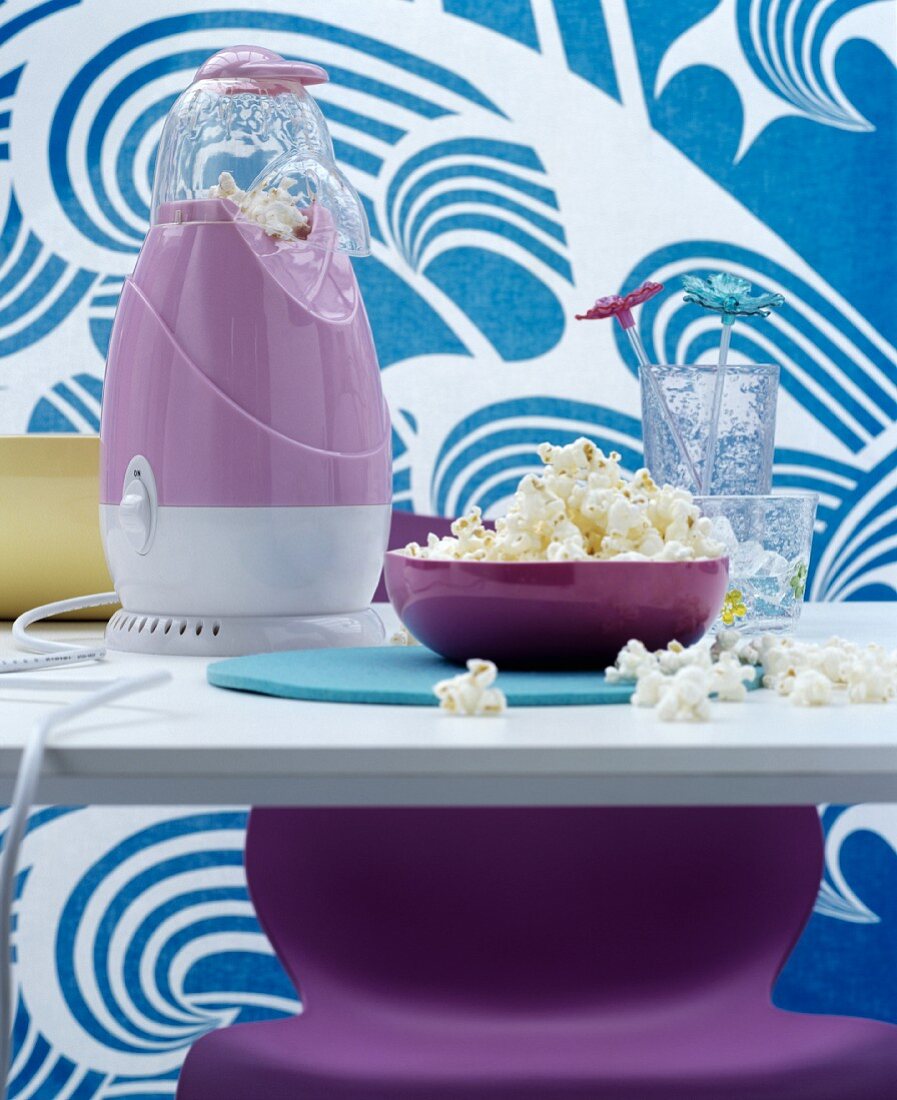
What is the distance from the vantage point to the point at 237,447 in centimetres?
80

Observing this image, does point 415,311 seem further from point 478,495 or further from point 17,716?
point 17,716

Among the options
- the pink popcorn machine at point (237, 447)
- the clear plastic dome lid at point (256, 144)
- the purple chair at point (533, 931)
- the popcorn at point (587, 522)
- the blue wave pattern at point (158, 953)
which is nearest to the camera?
the popcorn at point (587, 522)

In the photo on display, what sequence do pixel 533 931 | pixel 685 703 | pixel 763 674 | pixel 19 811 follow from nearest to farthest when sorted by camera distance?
pixel 19 811 < pixel 685 703 < pixel 763 674 < pixel 533 931

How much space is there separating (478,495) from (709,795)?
6.70 feet

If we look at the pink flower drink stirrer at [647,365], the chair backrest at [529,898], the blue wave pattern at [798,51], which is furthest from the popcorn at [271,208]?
the blue wave pattern at [798,51]

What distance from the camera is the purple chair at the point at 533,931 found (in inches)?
40.6

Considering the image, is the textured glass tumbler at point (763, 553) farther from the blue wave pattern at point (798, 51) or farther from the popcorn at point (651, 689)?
the blue wave pattern at point (798, 51)

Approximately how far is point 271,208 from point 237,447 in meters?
0.16

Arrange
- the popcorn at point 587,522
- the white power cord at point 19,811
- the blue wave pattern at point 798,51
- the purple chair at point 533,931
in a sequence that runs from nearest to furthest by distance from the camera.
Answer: the white power cord at point 19,811 → the popcorn at point 587,522 → the purple chair at point 533,931 → the blue wave pattern at point 798,51

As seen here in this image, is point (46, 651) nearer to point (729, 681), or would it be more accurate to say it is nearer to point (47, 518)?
point (47, 518)

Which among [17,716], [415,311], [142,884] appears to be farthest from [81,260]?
[17,716]

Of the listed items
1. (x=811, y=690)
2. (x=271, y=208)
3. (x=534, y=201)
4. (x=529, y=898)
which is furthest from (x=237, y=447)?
(x=534, y=201)

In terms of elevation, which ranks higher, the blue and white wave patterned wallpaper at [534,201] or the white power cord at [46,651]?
the blue and white wave patterned wallpaper at [534,201]

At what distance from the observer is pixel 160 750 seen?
0.48 meters
